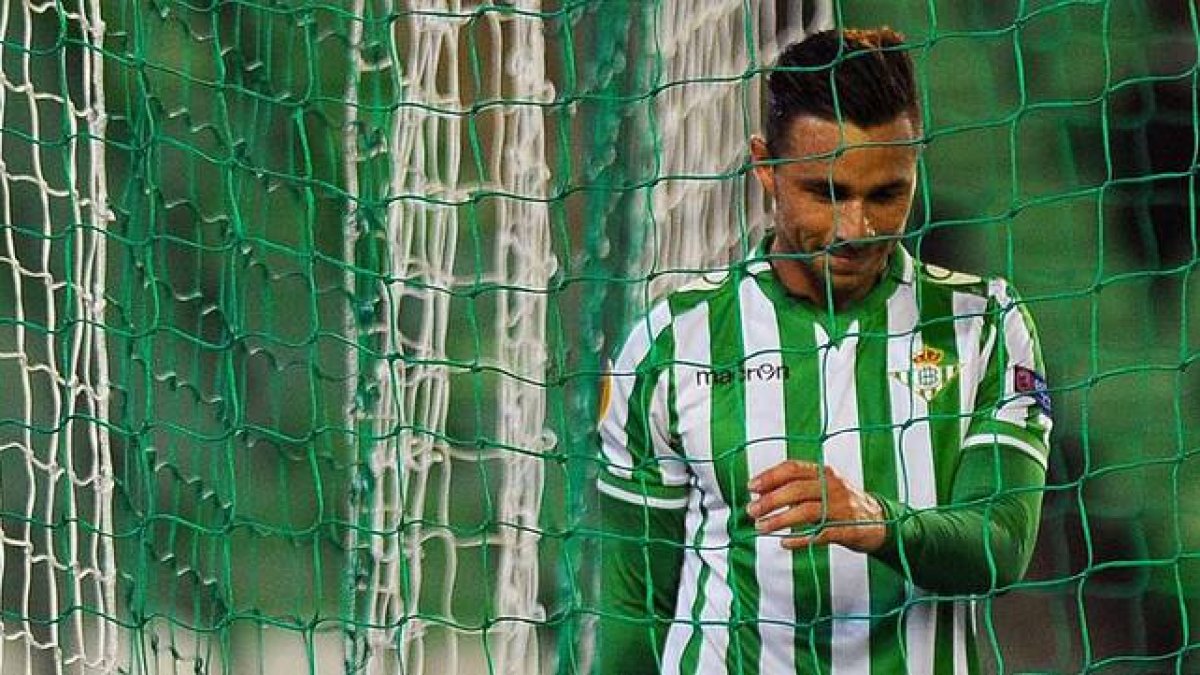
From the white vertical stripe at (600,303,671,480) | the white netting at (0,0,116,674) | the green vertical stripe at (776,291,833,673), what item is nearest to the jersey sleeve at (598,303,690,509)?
the white vertical stripe at (600,303,671,480)

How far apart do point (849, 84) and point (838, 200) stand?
0.12m

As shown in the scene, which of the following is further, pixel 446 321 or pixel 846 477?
pixel 446 321

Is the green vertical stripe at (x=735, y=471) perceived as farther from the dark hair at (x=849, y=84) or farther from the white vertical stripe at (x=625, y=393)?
the dark hair at (x=849, y=84)

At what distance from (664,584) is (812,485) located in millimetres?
306

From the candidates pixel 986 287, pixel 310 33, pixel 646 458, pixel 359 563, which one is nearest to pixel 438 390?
pixel 359 563

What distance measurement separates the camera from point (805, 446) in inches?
96.1

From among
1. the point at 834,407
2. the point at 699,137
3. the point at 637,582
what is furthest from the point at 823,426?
the point at 699,137

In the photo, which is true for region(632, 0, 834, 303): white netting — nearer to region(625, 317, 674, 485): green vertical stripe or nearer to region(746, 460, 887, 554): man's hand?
region(625, 317, 674, 485): green vertical stripe

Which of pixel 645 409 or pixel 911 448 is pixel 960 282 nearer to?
pixel 911 448

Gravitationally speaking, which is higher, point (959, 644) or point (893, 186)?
point (893, 186)

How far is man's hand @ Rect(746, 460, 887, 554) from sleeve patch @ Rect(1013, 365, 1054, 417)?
7.5 inches

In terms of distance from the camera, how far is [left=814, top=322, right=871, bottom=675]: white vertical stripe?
2.44 metres

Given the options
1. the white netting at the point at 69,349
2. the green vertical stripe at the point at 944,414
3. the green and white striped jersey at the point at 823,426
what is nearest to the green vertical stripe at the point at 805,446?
the green and white striped jersey at the point at 823,426

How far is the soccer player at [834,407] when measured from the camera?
239 cm
